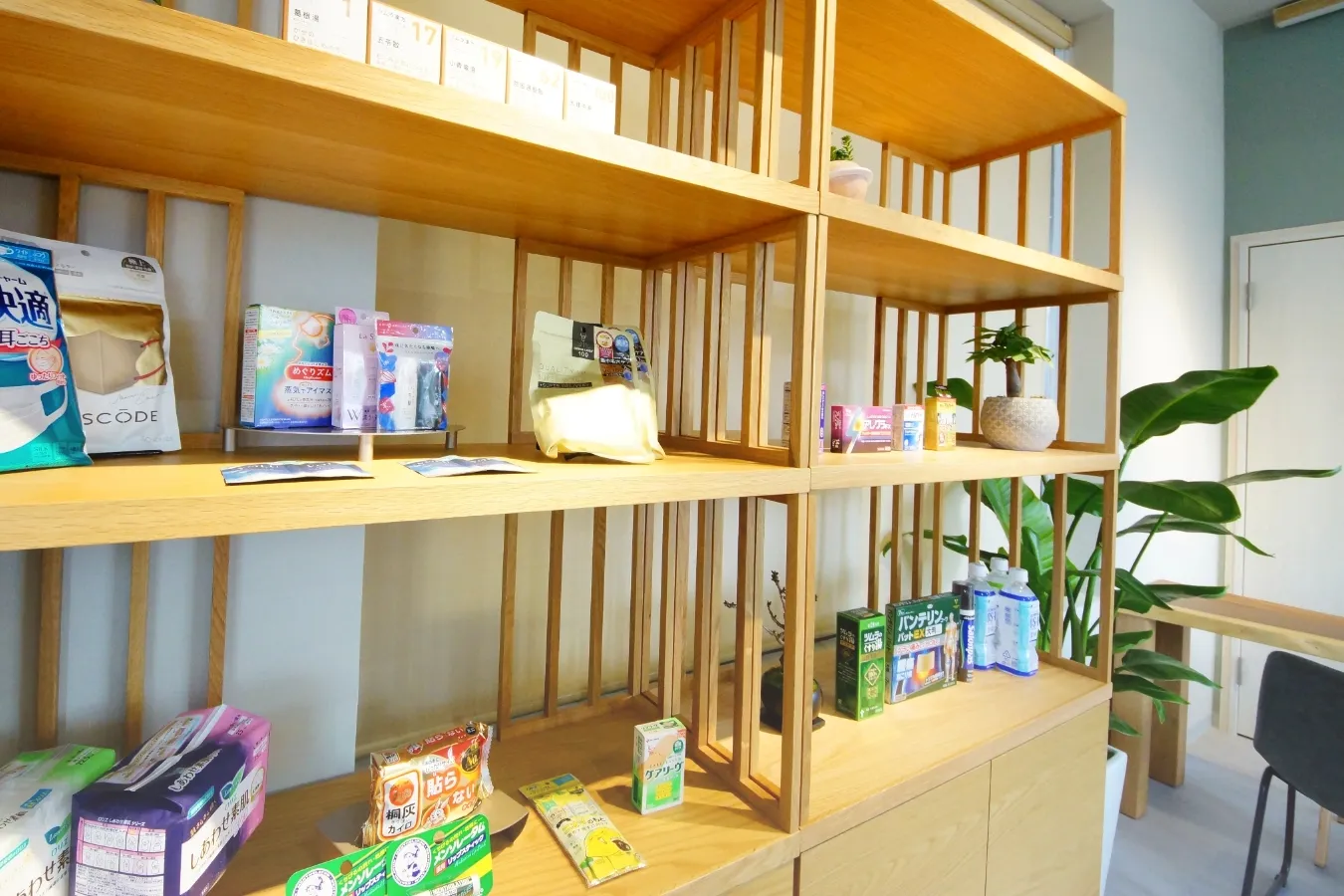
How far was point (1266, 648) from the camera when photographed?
2.89m

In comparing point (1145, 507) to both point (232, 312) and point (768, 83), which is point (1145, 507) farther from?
point (232, 312)

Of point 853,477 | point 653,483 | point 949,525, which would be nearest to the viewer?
point 653,483

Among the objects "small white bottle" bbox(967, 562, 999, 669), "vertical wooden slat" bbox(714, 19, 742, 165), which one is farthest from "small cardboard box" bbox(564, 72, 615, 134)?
"small white bottle" bbox(967, 562, 999, 669)

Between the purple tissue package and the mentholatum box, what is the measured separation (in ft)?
0.05

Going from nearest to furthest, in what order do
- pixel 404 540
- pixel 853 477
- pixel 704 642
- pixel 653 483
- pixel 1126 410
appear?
pixel 653 483, pixel 853 477, pixel 704 642, pixel 404 540, pixel 1126 410

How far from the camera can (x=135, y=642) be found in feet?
2.56

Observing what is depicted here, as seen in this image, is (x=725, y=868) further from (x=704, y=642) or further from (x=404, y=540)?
(x=404, y=540)

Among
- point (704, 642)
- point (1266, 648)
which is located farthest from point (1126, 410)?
point (1266, 648)

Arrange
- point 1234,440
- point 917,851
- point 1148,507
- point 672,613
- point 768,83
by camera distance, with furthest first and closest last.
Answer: point 1234,440 < point 1148,507 < point 672,613 < point 917,851 < point 768,83

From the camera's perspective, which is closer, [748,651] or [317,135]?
[317,135]

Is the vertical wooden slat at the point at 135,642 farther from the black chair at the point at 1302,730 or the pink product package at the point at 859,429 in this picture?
the black chair at the point at 1302,730

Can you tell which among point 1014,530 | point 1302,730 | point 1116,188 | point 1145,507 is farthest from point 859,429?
point 1302,730

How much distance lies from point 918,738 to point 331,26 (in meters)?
1.28

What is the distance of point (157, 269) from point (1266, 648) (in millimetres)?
3993
